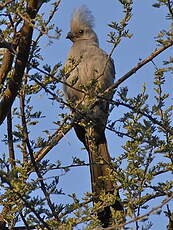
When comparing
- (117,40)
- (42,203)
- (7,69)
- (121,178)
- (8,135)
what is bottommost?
(42,203)

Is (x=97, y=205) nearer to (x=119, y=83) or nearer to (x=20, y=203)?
(x=20, y=203)

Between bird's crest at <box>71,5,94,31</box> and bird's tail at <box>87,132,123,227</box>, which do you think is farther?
bird's crest at <box>71,5,94,31</box>

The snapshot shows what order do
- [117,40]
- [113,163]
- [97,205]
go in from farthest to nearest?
[117,40], [113,163], [97,205]

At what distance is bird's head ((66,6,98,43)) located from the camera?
6.62 meters

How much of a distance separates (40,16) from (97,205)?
3.56 ft

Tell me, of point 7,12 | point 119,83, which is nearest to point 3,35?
point 7,12

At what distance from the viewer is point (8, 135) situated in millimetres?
3408

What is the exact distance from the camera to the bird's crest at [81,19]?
6.59 m

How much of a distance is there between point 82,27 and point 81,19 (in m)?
0.09

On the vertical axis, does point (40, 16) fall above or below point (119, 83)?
below

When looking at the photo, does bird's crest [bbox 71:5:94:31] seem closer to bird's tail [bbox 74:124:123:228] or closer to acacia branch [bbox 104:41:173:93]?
bird's tail [bbox 74:124:123:228]

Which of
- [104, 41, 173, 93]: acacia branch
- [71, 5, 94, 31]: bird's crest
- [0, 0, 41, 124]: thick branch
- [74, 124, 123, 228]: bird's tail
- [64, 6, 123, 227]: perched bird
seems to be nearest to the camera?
[0, 0, 41, 124]: thick branch

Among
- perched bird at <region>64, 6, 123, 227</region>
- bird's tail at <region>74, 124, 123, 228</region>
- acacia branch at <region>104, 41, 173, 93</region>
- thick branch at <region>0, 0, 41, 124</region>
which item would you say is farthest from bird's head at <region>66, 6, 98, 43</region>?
thick branch at <region>0, 0, 41, 124</region>

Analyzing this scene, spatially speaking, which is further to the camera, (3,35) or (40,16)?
(3,35)
